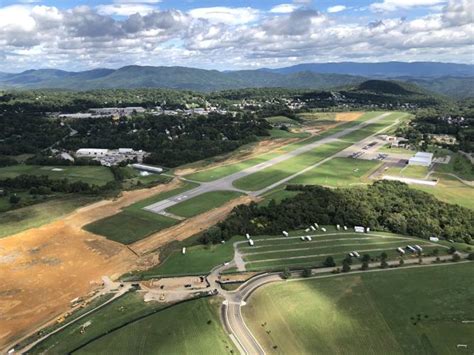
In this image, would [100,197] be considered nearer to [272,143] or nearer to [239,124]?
[272,143]

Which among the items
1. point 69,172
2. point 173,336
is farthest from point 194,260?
point 69,172

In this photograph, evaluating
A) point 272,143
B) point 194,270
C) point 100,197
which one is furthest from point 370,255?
point 272,143

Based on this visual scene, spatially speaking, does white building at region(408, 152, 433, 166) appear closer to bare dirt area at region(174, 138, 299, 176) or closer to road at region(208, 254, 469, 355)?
bare dirt area at region(174, 138, 299, 176)

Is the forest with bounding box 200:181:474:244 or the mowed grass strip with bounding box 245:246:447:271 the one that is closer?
the mowed grass strip with bounding box 245:246:447:271

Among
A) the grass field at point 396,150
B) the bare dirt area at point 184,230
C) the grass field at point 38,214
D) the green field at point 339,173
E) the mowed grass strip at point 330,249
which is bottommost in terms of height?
the mowed grass strip at point 330,249

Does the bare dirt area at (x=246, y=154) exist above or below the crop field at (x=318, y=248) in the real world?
above

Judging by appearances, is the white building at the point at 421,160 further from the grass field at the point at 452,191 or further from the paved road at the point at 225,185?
the paved road at the point at 225,185

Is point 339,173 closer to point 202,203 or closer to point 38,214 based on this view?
point 202,203

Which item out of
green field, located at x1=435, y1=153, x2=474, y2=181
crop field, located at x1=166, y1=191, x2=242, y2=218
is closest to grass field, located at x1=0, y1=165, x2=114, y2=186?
crop field, located at x1=166, y1=191, x2=242, y2=218

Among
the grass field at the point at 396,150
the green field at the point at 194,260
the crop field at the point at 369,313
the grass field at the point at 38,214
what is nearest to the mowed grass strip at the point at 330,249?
the green field at the point at 194,260
